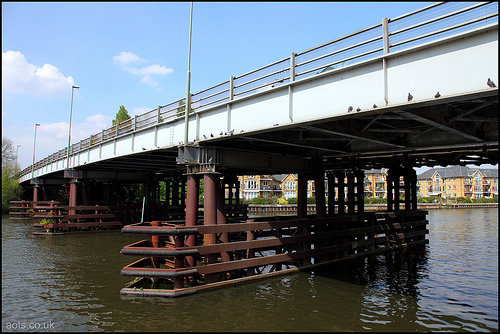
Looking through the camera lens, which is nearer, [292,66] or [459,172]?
[292,66]

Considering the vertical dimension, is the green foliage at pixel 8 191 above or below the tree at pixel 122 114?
below

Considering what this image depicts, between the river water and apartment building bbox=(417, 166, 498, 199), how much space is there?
379 ft

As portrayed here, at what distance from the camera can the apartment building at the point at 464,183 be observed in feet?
386

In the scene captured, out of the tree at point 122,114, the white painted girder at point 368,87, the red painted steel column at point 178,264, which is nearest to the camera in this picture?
the white painted girder at point 368,87

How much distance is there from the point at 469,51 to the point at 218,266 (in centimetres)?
920

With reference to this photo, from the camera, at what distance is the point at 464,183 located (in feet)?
387

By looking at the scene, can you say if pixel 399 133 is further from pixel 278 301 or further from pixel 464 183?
pixel 464 183

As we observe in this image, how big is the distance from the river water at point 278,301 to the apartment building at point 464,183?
115597 mm

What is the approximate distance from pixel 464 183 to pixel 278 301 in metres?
128

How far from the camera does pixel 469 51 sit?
24.0 feet

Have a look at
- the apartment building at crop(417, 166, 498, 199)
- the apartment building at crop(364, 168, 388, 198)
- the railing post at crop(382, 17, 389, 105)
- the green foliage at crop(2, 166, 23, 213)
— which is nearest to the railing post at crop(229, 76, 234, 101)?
the railing post at crop(382, 17, 389, 105)

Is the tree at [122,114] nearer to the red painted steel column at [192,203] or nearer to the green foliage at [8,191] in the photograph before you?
the green foliage at [8,191]

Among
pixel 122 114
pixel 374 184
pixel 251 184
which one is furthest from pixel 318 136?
pixel 374 184

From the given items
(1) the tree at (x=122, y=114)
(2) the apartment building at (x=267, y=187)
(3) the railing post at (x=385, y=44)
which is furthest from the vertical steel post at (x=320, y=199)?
(2) the apartment building at (x=267, y=187)
